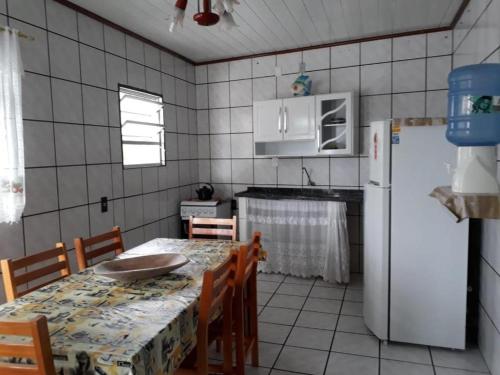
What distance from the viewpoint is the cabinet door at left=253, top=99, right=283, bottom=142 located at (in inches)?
142

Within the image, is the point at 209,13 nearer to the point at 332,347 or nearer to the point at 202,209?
the point at 332,347

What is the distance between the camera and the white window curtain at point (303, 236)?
332cm

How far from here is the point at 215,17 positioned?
62.1 inches

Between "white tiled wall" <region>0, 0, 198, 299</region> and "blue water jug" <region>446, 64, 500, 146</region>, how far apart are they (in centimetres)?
234

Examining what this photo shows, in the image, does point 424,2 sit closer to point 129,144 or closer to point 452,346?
point 452,346

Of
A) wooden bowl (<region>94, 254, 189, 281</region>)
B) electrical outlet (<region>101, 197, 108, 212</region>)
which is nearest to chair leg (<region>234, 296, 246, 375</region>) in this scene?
wooden bowl (<region>94, 254, 189, 281</region>)

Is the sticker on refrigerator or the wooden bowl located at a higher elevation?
the sticker on refrigerator

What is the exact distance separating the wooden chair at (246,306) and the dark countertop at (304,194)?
4.73 feet

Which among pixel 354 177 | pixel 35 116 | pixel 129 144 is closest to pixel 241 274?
pixel 35 116

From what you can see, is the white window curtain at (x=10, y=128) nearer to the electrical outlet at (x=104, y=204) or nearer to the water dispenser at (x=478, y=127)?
the electrical outlet at (x=104, y=204)

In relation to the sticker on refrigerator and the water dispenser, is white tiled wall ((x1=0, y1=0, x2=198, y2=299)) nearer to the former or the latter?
the sticker on refrigerator

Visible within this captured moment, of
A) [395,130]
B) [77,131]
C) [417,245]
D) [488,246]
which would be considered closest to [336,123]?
[395,130]

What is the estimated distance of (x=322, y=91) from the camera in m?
3.67

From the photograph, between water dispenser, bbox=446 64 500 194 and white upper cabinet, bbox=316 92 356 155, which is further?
white upper cabinet, bbox=316 92 356 155
